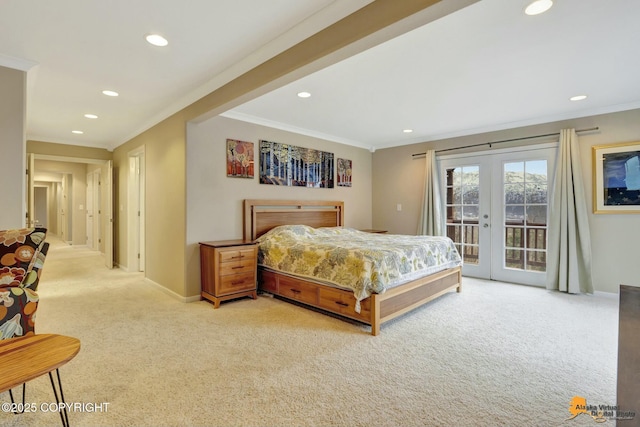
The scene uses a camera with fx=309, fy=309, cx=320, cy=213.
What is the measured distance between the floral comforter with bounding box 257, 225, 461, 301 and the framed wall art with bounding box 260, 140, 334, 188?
89cm

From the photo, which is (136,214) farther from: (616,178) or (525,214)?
(616,178)

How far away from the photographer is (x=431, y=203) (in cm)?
555

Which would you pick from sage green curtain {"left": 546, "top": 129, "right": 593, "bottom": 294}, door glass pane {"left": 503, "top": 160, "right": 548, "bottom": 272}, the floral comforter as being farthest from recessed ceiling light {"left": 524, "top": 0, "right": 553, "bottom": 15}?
door glass pane {"left": 503, "top": 160, "right": 548, "bottom": 272}

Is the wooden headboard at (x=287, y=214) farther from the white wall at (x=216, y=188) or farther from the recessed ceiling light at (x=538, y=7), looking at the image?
the recessed ceiling light at (x=538, y=7)

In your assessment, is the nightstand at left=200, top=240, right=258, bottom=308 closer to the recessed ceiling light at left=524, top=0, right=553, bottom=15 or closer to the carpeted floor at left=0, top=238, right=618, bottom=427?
the carpeted floor at left=0, top=238, right=618, bottom=427

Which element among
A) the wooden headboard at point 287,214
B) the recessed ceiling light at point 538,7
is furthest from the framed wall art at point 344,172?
the recessed ceiling light at point 538,7

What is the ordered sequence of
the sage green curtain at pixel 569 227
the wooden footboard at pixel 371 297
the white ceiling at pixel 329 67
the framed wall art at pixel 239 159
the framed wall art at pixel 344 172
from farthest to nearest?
the framed wall art at pixel 344 172, the framed wall art at pixel 239 159, the sage green curtain at pixel 569 227, the wooden footboard at pixel 371 297, the white ceiling at pixel 329 67

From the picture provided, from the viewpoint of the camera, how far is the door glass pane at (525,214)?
182 inches

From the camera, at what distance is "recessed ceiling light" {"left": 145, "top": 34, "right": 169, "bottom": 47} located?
93.0 inches

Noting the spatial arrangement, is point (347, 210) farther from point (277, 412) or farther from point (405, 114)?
point (277, 412)

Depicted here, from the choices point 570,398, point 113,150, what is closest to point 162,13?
point 570,398

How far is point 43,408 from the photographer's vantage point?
1785 millimetres

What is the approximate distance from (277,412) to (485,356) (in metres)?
1.69

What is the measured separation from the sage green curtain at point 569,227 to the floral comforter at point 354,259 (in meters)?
1.42
